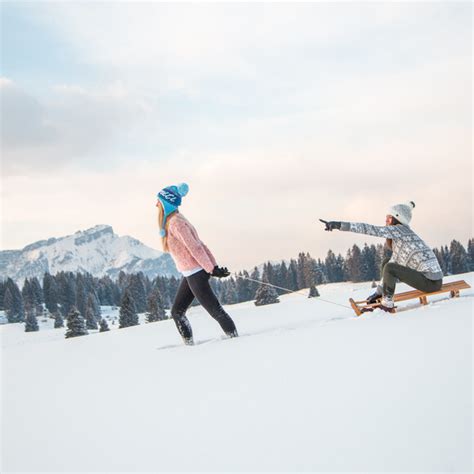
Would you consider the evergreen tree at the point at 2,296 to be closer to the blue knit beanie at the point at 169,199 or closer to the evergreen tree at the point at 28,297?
the evergreen tree at the point at 28,297

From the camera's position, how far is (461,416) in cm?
180

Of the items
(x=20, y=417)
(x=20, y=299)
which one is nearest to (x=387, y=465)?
(x=20, y=417)

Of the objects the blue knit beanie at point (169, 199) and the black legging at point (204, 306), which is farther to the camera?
the blue knit beanie at point (169, 199)

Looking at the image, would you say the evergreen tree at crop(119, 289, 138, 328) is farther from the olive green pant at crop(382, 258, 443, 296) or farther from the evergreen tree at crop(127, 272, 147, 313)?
the evergreen tree at crop(127, 272, 147, 313)

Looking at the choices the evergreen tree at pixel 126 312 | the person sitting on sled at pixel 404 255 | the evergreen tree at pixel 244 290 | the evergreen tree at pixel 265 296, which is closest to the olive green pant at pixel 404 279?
the person sitting on sled at pixel 404 255

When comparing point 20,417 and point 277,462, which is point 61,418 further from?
point 277,462

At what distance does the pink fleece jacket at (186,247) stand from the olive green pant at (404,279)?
219 centimetres

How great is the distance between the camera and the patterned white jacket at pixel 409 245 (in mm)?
5301

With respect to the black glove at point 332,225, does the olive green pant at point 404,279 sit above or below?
below

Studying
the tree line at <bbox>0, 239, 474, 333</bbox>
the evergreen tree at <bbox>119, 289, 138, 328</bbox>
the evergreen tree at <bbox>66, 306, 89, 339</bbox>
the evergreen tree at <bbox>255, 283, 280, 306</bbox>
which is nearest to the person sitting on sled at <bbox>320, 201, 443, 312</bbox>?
the evergreen tree at <bbox>255, 283, 280, 306</bbox>

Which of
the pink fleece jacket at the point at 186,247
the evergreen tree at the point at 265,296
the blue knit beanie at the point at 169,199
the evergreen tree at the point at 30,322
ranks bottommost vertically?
the evergreen tree at the point at 30,322

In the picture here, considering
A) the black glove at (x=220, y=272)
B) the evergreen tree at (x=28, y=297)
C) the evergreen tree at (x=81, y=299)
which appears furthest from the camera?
the evergreen tree at (x=28, y=297)

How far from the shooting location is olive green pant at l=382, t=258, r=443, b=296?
5320mm

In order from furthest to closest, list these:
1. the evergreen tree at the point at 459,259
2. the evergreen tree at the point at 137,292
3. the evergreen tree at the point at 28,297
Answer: the evergreen tree at the point at 137,292, the evergreen tree at the point at 28,297, the evergreen tree at the point at 459,259
